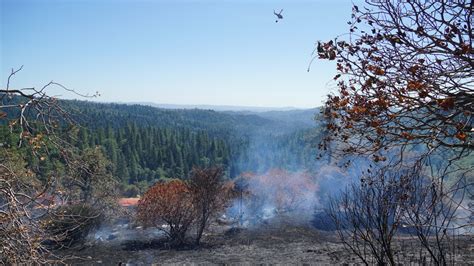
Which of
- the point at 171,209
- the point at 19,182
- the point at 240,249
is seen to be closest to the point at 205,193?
the point at 171,209

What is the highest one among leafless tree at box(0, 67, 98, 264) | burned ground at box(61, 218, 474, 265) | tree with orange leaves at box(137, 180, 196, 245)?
leafless tree at box(0, 67, 98, 264)

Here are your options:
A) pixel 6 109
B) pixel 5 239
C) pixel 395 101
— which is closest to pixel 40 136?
pixel 6 109

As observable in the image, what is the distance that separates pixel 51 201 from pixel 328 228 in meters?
15.7

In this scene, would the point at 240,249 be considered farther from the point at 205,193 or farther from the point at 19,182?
the point at 19,182

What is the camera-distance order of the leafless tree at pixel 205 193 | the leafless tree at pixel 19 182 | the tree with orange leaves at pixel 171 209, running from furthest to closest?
the leafless tree at pixel 205 193
the tree with orange leaves at pixel 171 209
the leafless tree at pixel 19 182

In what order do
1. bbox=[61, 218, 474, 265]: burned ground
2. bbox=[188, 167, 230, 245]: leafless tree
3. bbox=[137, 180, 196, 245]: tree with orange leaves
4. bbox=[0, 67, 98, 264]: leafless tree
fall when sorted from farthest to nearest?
bbox=[188, 167, 230, 245]: leafless tree, bbox=[137, 180, 196, 245]: tree with orange leaves, bbox=[61, 218, 474, 265]: burned ground, bbox=[0, 67, 98, 264]: leafless tree

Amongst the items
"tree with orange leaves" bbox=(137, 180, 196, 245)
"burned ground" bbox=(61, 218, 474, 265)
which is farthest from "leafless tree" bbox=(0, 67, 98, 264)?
"tree with orange leaves" bbox=(137, 180, 196, 245)

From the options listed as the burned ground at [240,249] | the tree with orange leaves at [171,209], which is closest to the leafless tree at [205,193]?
the tree with orange leaves at [171,209]

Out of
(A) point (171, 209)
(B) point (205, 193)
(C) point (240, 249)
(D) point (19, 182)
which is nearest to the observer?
(D) point (19, 182)

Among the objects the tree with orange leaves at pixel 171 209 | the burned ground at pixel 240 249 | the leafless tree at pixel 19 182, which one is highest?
the leafless tree at pixel 19 182

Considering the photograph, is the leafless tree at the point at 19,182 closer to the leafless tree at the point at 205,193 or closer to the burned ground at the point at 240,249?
the burned ground at the point at 240,249

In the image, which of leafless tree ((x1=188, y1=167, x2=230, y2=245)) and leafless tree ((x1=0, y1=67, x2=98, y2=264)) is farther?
leafless tree ((x1=188, y1=167, x2=230, y2=245))

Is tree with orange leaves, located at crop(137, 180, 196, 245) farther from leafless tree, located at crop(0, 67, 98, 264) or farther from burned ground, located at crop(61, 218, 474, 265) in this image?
leafless tree, located at crop(0, 67, 98, 264)

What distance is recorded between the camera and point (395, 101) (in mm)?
3586
